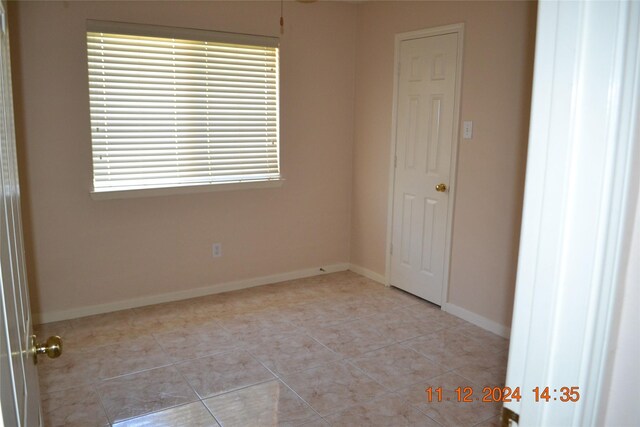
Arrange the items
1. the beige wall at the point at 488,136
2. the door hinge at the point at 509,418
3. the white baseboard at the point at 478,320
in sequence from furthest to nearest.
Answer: the white baseboard at the point at 478,320 < the beige wall at the point at 488,136 < the door hinge at the point at 509,418

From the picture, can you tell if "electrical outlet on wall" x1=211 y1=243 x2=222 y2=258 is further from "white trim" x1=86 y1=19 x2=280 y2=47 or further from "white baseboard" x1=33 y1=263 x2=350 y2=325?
"white trim" x1=86 y1=19 x2=280 y2=47

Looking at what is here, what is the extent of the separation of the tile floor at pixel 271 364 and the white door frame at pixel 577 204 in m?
1.79

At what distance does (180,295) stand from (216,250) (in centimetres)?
46

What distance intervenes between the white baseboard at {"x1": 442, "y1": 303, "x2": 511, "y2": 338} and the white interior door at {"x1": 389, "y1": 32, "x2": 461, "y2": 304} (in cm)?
13

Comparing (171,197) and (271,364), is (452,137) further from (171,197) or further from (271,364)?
(171,197)

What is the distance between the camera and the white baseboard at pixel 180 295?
356 cm

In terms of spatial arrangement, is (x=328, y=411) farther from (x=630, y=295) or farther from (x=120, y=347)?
(x=630, y=295)

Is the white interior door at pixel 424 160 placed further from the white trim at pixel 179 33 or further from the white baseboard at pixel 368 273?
the white trim at pixel 179 33

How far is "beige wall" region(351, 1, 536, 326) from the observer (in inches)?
126

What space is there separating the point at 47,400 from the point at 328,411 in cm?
146

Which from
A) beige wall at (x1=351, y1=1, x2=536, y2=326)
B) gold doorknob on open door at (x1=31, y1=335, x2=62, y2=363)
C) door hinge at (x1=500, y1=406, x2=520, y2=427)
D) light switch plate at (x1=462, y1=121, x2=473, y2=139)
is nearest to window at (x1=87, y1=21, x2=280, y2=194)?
beige wall at (x1=351, y1=1, x2=536, y2=326)

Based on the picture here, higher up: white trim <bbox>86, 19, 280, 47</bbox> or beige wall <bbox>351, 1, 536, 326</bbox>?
white trim <bbox>86, 19, 280, 47</bbox>

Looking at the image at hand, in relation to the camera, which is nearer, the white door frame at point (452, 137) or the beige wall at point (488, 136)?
the beige wall at point (488, 136)

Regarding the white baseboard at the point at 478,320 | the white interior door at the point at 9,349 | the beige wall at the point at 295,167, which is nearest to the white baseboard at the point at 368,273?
the beige wall at the point at 295,167
